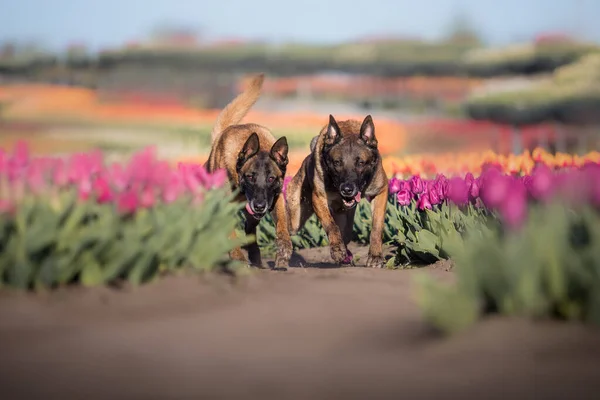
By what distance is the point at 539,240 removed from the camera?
14.0 ft

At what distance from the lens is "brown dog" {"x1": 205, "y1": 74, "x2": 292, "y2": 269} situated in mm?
8961

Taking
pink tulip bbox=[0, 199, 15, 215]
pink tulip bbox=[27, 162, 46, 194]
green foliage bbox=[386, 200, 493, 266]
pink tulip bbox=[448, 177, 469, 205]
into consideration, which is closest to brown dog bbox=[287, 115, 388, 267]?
green foliage bbox=[386, 200, 493, 266]

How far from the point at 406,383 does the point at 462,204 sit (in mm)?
5387

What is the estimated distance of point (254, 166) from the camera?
902cm

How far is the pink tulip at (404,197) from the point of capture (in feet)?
34.0

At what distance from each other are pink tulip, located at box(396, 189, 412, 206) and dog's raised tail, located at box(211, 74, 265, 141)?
1816mm

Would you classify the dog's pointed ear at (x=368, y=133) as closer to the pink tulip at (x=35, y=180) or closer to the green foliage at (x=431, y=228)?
the green foliage at (x=431, y=228)

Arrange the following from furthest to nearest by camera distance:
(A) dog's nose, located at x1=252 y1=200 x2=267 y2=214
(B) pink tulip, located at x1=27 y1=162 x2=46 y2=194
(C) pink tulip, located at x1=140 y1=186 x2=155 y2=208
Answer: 1. (A) dog's nose, located at x1=252 y1=200 x2=267 y2=214
2. (C) pink tulip, located at x1=140 y1=186 x2=155 y2=208
3. (B) pink tulip, located at x1=27 y1=162 x2=46 y2=194

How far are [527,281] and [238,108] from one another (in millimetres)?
6481

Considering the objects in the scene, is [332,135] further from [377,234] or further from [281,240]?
[281,240]

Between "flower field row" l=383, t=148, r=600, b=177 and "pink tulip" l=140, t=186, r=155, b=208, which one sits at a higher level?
"flower field row" l=383, t=148, r=600, b=177

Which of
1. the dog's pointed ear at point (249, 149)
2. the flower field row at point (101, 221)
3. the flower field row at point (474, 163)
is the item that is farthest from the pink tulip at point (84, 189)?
the flower field row at point (474, 163)

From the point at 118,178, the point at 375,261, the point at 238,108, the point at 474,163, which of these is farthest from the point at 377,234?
the point at 474,163

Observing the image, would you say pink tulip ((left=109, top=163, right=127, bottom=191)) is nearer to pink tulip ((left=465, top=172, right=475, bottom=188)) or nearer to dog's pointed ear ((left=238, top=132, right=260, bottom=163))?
dog's pointed ear ((left=238, top=132, right=260, bottom=163))
